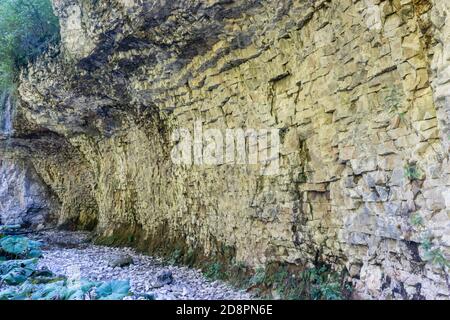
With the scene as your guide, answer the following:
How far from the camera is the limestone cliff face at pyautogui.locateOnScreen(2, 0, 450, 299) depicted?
3500 millimetres

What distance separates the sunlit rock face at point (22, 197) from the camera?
16.6 metres

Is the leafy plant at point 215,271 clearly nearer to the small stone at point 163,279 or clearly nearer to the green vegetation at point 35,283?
the small stone at point 163,279

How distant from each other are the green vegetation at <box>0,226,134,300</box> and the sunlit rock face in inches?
329

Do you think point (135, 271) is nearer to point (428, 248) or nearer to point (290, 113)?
point (290, 113)

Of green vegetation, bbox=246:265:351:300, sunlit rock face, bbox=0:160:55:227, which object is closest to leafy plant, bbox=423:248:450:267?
green vegetation, bbox=246:265:351:300

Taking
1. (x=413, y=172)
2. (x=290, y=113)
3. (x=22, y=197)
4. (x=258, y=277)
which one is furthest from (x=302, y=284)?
(x=22, y=197)

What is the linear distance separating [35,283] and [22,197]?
1232 cm

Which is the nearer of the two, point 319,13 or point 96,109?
point 319,13

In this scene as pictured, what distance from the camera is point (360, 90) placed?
413 cm

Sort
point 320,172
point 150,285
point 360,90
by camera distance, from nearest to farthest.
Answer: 1. point 360,90
2. point 320,172
3. point 150,285

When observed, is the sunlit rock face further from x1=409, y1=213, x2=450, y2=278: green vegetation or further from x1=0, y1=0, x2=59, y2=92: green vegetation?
x1=409, y1=213, x2=450, y2=278: green vegetation
